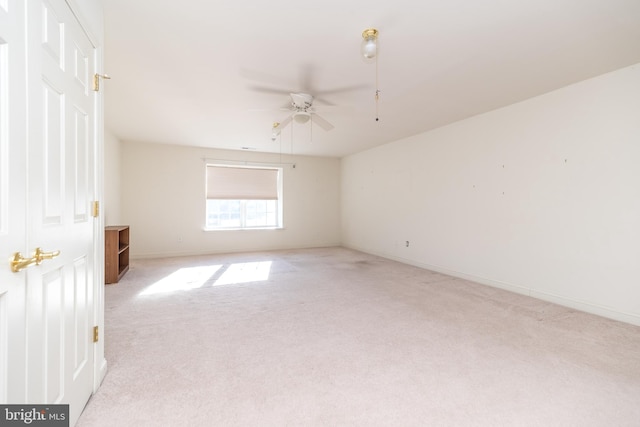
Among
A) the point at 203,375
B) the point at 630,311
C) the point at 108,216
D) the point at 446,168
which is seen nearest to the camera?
the point at 203,375

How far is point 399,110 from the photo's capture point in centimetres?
407

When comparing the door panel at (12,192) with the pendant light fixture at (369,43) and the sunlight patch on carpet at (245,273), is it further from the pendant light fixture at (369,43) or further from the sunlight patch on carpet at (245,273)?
the sunlight patch on carpet at (245,273)

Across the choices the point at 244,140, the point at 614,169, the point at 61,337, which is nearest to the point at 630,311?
the point at 614,169

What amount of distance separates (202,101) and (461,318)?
3.94 m

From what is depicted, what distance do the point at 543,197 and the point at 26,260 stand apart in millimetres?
4532

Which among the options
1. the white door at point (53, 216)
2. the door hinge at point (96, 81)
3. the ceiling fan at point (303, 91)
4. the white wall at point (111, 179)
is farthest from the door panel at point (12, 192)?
the white wall at point (111, 179)

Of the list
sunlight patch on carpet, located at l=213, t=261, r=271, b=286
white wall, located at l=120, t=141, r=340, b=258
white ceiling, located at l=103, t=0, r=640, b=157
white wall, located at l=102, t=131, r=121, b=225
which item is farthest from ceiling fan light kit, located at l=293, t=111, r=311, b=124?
white wall, located at l=120, t=141, r=340, b=258

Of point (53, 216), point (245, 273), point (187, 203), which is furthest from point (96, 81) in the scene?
point (187, 203)

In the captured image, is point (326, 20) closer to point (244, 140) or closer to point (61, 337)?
point (61, 337)

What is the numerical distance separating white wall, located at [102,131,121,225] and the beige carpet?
2.02 m

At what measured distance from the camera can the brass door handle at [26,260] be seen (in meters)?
0.97

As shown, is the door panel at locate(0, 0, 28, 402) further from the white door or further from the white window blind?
the white window blind

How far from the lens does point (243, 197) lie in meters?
7.02

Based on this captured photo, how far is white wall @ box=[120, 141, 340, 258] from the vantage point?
6070 mm
